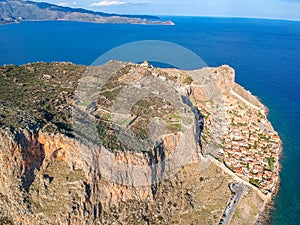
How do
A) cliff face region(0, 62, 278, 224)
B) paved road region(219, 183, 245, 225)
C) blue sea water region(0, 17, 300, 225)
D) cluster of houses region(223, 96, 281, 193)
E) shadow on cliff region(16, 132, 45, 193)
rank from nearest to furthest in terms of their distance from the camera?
cliff face region(0, 62, 278, 224) → shadow on cliff region(16, 132, 45, 193) → paved road region(219, 183, 245, 225) → cluster of houses region(223, 96, 281, 193) → blue sea water region(0, 17, 300, 225)

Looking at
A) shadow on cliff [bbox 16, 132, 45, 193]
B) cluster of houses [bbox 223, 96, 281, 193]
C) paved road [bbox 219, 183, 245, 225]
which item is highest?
shadow on cliff [bbox 16, 132, 45, 193]

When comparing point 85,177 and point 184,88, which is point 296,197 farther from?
point 85,177

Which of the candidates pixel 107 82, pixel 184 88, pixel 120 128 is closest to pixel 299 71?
pixel 184 88

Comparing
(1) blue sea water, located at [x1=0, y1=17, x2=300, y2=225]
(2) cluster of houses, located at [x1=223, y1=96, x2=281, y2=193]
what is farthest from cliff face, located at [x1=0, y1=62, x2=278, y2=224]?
(1) blue sea water, located at [x1=0, y1=17, x2=300, y2=225]

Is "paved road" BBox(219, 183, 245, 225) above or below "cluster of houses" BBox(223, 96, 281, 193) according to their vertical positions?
below

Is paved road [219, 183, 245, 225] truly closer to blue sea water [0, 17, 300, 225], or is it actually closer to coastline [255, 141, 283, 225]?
coastline [255, 141, 283, 225]

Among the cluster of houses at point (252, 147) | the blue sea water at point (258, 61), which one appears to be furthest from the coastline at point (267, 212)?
the cluster of houses at point (252, 147)

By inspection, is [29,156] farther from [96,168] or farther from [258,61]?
[258,61]
